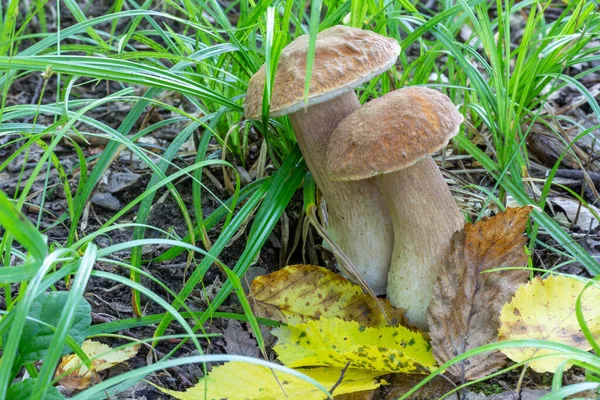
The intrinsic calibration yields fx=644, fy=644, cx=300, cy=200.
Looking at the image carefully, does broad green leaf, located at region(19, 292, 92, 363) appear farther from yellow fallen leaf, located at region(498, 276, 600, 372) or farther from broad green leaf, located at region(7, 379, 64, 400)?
yellow fallen leaf, located at region(498, 276, 600, 372)

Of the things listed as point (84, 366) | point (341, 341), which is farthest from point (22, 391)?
point (341, 341)

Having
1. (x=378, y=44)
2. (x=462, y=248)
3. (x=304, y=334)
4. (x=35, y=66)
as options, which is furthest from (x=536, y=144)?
(x=35, y=66)

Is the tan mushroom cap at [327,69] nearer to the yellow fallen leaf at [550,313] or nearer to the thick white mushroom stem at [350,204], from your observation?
the thick white mushroom stem at [350,204]

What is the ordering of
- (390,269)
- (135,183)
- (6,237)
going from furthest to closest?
(135,183)
(390,269)
(6,237)

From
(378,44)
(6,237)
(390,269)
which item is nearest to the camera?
(6,237)

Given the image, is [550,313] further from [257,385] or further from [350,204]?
[257,385]

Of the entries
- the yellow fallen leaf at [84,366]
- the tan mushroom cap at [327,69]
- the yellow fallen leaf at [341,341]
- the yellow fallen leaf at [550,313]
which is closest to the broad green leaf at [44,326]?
the yellow fallen leaf at [84,366]

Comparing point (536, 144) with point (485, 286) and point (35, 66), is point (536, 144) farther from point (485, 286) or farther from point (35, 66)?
point (35, 66)
